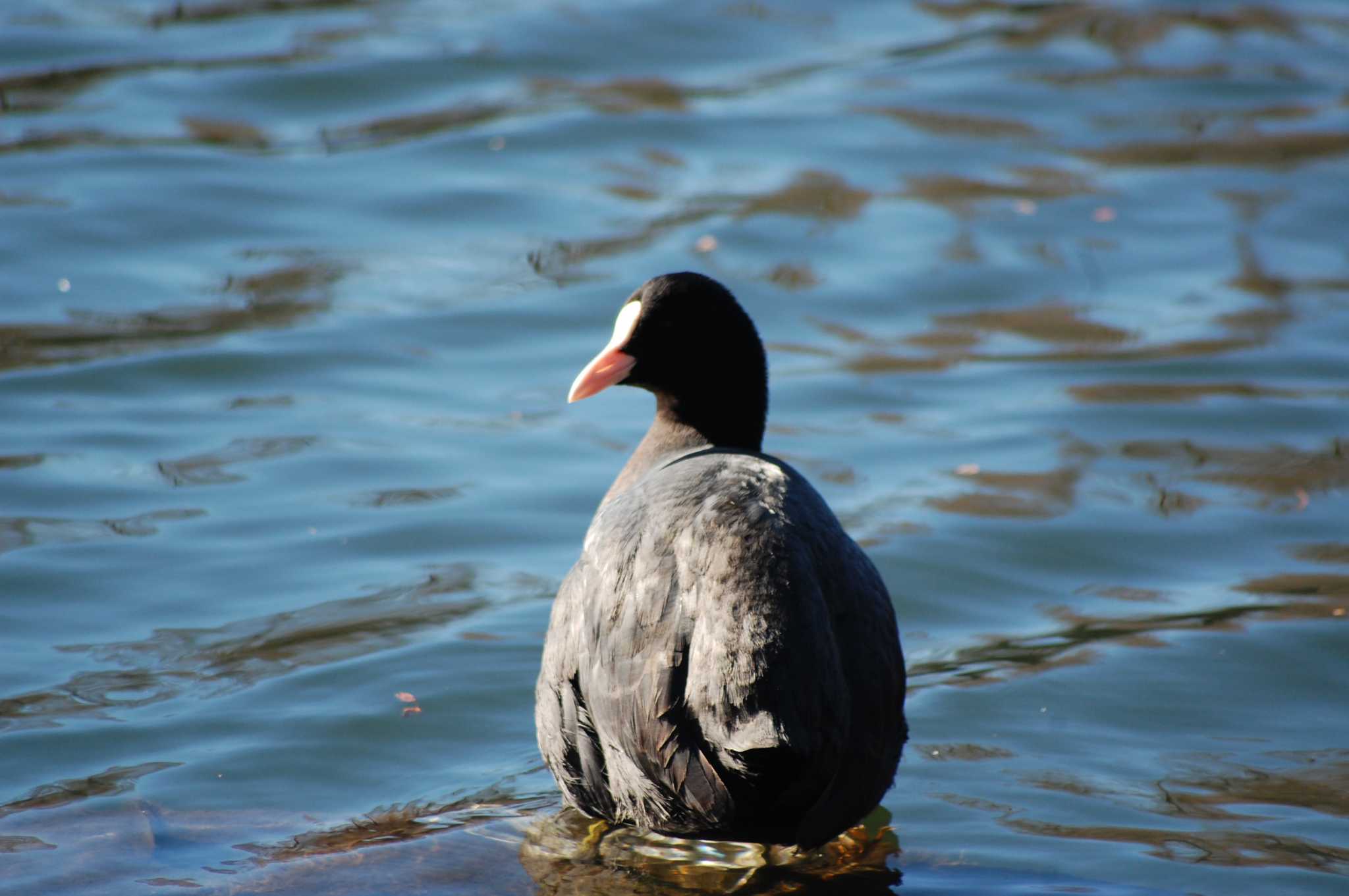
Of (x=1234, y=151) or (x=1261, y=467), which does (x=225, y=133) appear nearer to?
(x=1234, y=151)

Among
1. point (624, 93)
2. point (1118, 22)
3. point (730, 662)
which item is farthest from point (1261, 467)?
point (1118, 22)

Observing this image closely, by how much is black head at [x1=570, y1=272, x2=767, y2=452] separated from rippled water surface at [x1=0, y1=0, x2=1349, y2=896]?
1.07m

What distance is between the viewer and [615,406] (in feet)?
23.5

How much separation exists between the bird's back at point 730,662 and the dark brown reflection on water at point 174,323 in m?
4.39

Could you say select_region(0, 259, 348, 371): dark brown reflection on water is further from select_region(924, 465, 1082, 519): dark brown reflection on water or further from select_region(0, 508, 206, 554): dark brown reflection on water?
select_region(924, 465, 1082, 519): dark brown reflection on water

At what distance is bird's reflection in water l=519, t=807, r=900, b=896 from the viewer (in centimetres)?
383

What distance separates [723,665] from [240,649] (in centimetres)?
246

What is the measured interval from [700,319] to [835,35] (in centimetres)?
823

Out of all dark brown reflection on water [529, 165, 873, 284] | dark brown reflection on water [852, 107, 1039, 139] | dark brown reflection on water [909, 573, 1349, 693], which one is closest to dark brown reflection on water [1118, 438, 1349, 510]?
dark brown reflection on water [909, 573, 1349, 693]

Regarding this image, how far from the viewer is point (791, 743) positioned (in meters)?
2.99

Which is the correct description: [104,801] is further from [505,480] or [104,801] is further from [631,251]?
[631,251]

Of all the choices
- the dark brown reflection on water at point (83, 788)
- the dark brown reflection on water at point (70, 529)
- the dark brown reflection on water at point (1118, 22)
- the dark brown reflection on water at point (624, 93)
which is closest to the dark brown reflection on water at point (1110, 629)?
the dark brown reflection on water at point (83, 788)

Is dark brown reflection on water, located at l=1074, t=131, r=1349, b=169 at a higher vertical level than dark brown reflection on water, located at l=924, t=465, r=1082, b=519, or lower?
higher

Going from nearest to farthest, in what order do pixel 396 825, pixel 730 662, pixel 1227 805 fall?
pixel 730 662, pixel 396 825, pixel 1227 805
